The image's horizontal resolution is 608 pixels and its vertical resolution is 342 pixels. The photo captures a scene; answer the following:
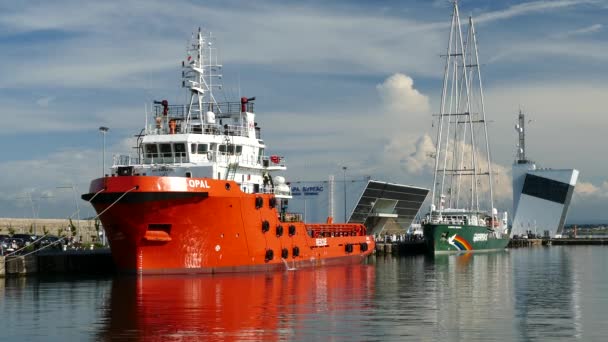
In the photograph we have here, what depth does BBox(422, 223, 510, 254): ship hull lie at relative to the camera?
221ft

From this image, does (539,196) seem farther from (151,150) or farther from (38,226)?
(151,150)

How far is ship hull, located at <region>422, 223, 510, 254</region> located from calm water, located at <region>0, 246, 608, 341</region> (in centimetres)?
2569

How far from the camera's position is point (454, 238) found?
6869 cm

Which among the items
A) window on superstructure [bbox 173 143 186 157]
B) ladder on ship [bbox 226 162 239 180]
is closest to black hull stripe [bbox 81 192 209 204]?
ladder on ship [bbox 226 162 239 180]

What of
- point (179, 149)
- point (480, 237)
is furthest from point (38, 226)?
point (179, 149)

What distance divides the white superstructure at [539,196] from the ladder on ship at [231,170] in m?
86.2

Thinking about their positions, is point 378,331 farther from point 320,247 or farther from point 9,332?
point 320,247

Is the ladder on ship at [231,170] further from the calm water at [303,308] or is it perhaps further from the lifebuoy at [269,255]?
the calm water at [303,308]

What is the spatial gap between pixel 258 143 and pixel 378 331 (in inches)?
968

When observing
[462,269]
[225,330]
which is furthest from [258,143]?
[225,330]

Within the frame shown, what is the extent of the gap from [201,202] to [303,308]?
11006 millimetres

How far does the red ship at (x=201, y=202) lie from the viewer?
3612 centimetres

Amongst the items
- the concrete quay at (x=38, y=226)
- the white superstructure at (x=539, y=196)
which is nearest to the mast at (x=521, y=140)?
the white superstructure at (x=539, y=196)

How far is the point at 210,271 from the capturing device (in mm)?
38094
